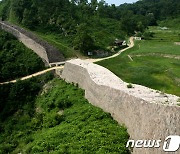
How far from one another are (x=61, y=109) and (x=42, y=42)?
54.8 feet

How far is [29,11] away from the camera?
50.1 m

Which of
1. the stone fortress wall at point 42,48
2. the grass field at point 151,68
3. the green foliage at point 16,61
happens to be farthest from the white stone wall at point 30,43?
the grass field at point 151,68

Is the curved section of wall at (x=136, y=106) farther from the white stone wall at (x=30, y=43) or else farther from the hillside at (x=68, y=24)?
the hillside at (x=68, y=24)

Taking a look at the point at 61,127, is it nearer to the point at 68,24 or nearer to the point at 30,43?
the point at 30,43

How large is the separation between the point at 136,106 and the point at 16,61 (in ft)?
79.5

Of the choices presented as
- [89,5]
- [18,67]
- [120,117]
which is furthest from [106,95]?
[89,5]

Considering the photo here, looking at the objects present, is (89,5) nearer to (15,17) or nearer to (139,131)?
(15,17)

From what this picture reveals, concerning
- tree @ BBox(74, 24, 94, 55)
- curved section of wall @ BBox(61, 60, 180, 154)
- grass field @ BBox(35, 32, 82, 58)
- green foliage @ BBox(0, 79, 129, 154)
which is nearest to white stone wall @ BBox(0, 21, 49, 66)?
grass field @ BBox(35, 32, 82, 58)

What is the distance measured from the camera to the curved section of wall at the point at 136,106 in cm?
1463

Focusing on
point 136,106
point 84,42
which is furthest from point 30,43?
point 136,106

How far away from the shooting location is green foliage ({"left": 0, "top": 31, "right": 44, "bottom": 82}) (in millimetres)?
36375

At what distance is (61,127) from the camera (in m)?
22.0

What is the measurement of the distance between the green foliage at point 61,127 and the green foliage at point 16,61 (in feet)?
15.7

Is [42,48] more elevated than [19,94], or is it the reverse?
[42,48]
